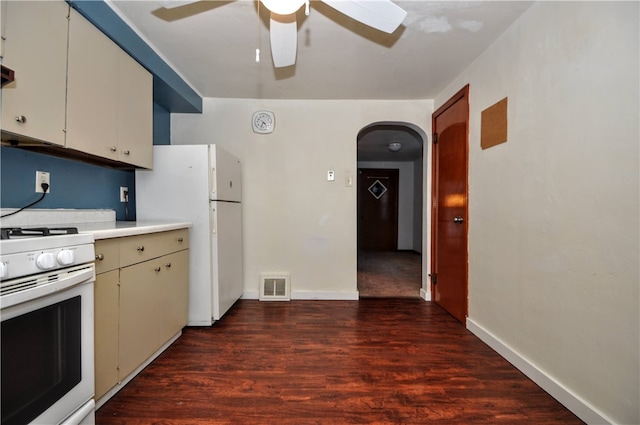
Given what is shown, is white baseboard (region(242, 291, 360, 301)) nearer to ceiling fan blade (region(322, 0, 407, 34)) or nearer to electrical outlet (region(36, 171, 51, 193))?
electrical outlet (region(36, 171, 51, 193))

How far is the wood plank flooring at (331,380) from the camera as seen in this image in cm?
130

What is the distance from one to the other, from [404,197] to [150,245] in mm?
5921

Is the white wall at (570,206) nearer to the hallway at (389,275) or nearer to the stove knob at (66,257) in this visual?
the hallway at (389,275)

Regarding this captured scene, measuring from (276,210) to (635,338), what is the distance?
8.75 ft

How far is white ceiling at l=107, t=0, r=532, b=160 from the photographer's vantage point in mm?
1646

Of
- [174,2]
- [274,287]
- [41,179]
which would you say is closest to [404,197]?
[274,287]

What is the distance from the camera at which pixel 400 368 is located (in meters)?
1.67

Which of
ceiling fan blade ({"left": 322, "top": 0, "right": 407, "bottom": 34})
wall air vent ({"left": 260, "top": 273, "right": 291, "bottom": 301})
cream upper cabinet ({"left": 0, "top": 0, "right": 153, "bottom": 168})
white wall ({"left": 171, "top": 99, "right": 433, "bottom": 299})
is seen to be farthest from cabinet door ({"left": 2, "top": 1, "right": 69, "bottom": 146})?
wall air vent ({"left": 260, "top": 273, "right": 291, "bottom": 301})

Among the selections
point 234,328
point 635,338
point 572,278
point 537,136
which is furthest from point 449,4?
point 234,328

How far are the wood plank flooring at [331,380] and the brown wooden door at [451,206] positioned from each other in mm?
403

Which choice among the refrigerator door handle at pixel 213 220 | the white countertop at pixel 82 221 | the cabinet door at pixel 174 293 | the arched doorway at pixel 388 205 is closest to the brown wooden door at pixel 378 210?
the arched doorway at pixel 388 205

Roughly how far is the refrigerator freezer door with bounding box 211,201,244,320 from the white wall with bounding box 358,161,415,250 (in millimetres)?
4564

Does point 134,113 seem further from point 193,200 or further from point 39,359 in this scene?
point 39,359

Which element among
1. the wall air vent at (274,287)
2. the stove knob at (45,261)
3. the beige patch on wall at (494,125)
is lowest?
the wall air vent at (274,287)
